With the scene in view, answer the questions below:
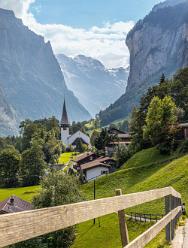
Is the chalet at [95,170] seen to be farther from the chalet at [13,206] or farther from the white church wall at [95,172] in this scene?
the chalet at [13,206]

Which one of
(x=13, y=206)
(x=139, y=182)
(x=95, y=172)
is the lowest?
(x=13, y=206)

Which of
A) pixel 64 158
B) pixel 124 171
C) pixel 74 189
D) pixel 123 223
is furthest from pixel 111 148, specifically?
pixel 123 223

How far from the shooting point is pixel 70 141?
7195 inches

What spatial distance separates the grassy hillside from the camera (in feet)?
147

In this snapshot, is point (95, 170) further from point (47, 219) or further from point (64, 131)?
point (64, 131)

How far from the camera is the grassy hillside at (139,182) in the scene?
147 ft

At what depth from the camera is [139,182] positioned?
60625mm

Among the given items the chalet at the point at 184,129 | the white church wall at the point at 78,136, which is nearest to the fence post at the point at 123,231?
the chalet at the point at 184,129

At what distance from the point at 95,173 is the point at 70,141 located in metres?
92.6

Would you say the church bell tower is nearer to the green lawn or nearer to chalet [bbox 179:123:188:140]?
chalet [bbox 179:123:188:140]

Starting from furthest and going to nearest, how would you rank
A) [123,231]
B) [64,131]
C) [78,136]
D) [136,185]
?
[64,131], [78,136], [136,185], [123,231]

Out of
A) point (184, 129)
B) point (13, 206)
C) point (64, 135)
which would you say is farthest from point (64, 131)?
point (13, 206)

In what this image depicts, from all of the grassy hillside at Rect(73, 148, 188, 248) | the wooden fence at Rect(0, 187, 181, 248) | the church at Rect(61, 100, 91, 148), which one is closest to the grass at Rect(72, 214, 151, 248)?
the grassy hillside at Rect(73, 148, 188, 248)

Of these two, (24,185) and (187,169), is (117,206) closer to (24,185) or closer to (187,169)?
(187,169)
